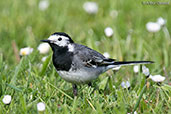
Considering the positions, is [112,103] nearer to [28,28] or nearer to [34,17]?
[28,28]

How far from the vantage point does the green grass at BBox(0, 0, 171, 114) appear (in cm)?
350

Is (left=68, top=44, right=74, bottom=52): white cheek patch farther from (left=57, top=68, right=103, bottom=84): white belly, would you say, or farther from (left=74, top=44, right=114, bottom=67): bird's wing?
(left=57, top=68, right=103, bottom=84): white belly

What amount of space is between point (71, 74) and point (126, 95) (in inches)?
26.4

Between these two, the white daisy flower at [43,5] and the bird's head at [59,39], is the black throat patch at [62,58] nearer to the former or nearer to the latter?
the bird's head at [59,39]

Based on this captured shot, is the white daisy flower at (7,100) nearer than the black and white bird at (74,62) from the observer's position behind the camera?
Yes

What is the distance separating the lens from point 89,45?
5.47 metres

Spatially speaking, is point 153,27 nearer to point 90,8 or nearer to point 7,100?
point 90,8

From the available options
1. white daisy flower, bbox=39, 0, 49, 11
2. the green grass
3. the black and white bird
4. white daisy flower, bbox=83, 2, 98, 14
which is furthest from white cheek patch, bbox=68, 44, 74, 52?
white daisy flower, bbox=39, 0, 49, 11

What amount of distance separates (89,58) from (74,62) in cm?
25

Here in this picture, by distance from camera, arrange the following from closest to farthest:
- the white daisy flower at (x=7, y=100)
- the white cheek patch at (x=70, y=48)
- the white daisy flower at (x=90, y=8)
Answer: the white daisy flower at (x=7, y=100) → the white cheek patch at (x=70, y=48) → the white daisy flower at (x=90, y=8)

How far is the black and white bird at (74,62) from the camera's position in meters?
3.89

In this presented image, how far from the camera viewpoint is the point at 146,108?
343cm

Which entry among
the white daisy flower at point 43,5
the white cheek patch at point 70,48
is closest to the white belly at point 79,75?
the white cheek patch at point 70,48

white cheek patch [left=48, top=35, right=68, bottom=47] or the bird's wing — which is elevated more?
white cheek patch [left=48, top=35, right=68, bottom=47]
